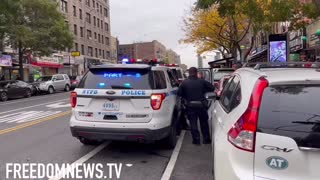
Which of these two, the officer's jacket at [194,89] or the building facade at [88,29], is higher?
the building facade at [88,29]

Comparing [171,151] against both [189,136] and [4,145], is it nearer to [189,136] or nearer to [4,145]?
[189,136]

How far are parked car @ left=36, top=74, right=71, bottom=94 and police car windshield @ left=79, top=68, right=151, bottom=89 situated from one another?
92.8 feet

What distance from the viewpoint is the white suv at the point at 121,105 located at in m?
7.50

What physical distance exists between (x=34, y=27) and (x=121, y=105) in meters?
29.1

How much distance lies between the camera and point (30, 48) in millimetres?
36000

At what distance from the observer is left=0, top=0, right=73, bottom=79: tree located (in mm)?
30906

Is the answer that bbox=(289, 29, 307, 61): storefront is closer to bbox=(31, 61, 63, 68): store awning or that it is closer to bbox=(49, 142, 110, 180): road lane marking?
bbox=(49, 142, 110, 180): road lane marking

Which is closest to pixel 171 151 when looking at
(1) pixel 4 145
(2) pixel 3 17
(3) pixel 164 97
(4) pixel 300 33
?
(3) pixel 164 97

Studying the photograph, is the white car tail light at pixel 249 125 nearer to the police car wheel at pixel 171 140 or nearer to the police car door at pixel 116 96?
the police car door at pixel 116 96

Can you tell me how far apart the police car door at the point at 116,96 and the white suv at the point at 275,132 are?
3.62 metres

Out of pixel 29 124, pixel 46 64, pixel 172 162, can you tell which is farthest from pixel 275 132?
pixel 46 64

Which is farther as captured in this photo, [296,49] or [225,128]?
[296,49]

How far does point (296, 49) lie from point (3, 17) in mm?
20291

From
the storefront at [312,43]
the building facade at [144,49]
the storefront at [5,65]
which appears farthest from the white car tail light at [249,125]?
the building facade at [144,49]
